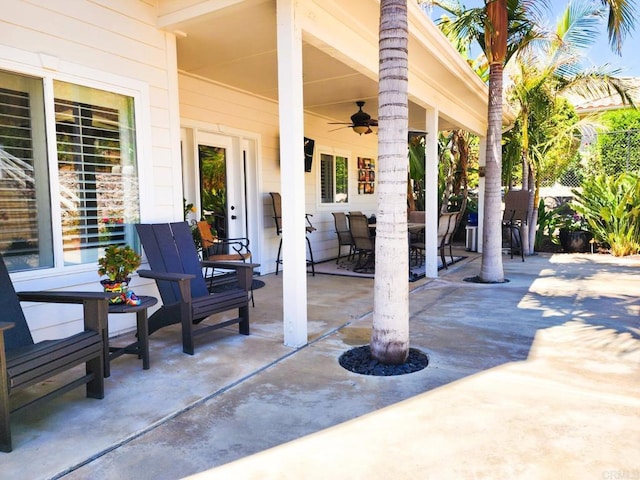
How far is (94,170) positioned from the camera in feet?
12.1

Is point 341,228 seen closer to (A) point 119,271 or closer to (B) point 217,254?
(B) point 217,254

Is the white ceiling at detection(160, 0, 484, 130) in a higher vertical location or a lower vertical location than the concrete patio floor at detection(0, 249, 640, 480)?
higher

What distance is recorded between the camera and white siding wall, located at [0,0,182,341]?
123 inches

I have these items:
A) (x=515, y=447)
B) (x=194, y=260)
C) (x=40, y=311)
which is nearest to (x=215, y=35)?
(x=194, y=260)

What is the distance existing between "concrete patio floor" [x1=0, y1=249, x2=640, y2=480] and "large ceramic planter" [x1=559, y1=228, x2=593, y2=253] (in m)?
5.50

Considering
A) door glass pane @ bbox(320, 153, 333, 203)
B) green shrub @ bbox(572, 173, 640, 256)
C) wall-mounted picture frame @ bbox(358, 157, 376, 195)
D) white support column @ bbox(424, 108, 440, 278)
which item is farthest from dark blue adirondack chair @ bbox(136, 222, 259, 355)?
green shrub @ bbox(572, 173, 640, 256)

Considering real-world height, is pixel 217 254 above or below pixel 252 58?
below

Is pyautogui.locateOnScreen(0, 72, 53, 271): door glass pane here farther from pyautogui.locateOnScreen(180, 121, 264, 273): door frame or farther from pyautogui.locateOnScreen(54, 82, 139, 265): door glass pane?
pyautogui.locateOnScreen(180, 121, 264, 273): door frame

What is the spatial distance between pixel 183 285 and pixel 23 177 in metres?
1.39

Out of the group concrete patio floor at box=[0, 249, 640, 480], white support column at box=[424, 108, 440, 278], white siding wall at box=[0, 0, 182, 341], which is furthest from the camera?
white support column at box=[424, 108, 440, 278]

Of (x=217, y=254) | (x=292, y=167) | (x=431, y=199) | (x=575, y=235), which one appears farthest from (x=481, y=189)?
(x=292, y=167)

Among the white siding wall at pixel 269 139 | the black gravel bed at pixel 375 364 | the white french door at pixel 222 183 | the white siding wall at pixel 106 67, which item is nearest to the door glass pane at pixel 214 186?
the white french door at pixel 222 183

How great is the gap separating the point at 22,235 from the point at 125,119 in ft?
4.21

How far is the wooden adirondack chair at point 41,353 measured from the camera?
2.06m
